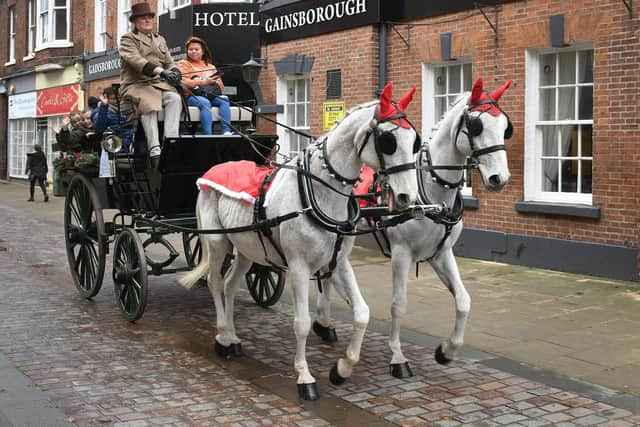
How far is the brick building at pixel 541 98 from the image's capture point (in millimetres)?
9695

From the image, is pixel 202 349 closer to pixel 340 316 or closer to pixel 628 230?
pixel 340 316

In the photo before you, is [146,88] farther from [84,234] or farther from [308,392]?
[308,392]

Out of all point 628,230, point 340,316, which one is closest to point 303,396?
point 340,316

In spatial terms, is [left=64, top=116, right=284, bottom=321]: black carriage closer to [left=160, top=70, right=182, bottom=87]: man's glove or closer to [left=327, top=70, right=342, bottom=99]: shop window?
[left=160, top=70, right=182, bottom=87]: man's glove

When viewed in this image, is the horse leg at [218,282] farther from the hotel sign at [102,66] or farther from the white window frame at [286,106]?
the hotel sign at [102,66]

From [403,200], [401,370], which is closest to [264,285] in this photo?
[401,370]

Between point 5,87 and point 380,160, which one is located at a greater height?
point 5,87

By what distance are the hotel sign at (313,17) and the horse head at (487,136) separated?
24.9 feet

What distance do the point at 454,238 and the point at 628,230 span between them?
4487mm

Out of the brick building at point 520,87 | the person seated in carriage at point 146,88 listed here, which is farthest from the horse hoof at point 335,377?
the brick building at point 520,87

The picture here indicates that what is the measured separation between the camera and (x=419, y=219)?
5.79 meters

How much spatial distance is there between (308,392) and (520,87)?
6.74 metres

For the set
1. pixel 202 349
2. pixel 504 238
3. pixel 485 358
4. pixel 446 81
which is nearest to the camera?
pixel 485 358

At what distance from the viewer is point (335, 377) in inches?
223
